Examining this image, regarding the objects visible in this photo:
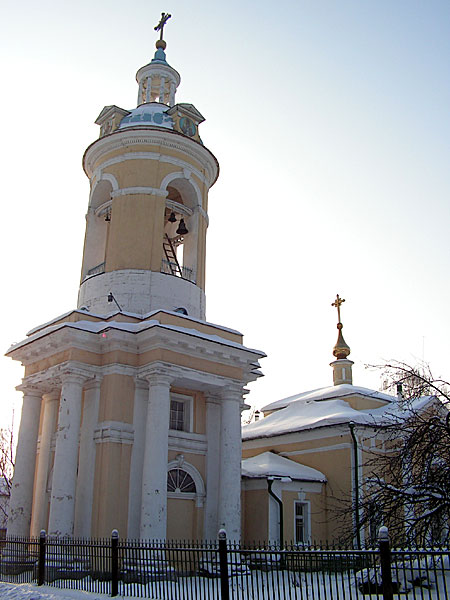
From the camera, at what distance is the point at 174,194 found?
1983cm

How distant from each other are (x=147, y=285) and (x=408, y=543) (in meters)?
10.1

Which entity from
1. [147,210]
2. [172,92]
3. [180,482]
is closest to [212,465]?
[180,482]

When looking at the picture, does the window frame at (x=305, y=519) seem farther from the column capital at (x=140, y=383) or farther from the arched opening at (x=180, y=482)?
the column capital at (x=140, y=383)

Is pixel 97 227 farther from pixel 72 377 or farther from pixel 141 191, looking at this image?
pixel 72 377

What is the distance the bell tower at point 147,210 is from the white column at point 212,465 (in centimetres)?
280

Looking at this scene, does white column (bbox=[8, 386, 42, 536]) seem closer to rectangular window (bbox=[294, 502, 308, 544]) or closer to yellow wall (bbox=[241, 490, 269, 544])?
yellow wall (bbox=[241, 490, 269, 544])

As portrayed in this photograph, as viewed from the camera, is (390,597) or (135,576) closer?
(390,597)

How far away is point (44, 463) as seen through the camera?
16.5 metres

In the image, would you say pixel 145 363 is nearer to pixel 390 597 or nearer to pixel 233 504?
pixel 233 504

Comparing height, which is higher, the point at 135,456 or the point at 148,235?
the point at 148,235

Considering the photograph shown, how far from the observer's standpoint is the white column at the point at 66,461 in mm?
13992

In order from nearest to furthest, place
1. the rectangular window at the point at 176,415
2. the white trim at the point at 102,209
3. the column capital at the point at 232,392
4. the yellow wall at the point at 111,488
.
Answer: the yellow wall at the point at 111,488 < the column capital at the point at 232,392 < the rectangular window at the point at 176,415 < the white trim at the point at 102,209

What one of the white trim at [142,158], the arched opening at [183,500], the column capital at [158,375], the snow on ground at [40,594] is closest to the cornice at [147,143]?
the white trim at [142,158]

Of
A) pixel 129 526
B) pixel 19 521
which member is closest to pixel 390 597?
pixel 129 526
